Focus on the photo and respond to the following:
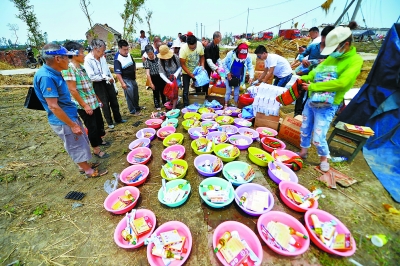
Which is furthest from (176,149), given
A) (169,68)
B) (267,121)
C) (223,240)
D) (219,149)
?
(169,68)

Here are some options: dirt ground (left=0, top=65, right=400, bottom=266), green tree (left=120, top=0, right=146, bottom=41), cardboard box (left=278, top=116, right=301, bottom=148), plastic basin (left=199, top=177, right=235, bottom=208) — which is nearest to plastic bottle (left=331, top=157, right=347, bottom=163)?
dirt ground (left=0, top=65, right=400, bottom=266)

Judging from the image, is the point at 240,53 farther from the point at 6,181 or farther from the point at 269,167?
the point at 6,181

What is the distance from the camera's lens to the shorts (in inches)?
98.0

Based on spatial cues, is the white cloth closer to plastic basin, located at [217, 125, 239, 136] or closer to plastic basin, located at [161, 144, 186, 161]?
plastic basin, located at [161, 144, 186, 161]

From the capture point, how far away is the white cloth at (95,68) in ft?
12.4

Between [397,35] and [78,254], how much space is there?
665 cm

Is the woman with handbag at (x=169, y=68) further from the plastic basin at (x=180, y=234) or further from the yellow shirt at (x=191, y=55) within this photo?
the plastic basin at (x=180, y=234)

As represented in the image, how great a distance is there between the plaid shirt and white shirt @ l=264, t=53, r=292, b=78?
448cm

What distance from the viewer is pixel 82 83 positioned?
10.2 feet

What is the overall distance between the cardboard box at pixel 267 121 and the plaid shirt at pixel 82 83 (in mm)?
3858

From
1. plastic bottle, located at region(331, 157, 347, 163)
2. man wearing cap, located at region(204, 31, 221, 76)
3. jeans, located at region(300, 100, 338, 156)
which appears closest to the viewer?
jeans, located at region(300, 100, 338, 156)

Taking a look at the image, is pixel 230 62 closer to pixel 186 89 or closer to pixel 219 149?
pixel 186 89

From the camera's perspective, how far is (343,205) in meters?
2.41

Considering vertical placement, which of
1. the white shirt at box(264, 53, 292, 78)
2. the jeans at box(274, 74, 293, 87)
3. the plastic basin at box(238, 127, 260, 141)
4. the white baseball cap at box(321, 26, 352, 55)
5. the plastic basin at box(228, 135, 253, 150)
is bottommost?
the plastic basin at box(228, 135, 253, 150)
